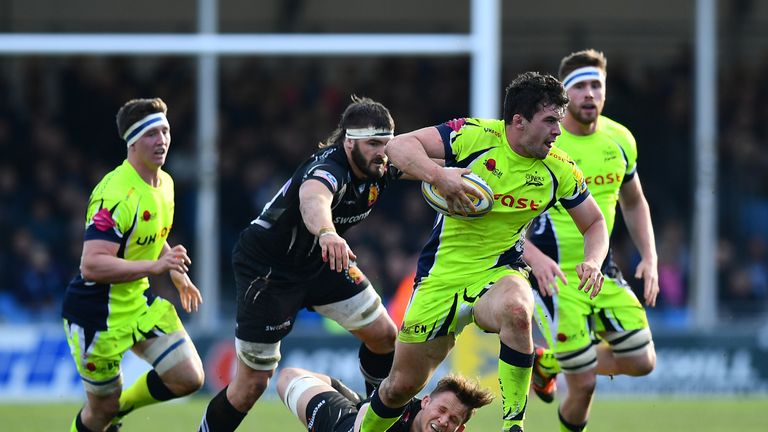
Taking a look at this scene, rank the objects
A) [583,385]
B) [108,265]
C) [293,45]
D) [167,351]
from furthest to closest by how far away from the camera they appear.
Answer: [293,45] < [583,385] < [167,351] < [108,265]

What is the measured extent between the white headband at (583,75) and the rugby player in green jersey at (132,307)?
2609mm

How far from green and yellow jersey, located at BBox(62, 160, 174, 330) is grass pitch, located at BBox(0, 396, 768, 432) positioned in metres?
2.33

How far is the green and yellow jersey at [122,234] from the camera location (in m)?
8.04

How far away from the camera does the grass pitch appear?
10688 mm

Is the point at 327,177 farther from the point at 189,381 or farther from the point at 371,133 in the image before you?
the point at 189,381

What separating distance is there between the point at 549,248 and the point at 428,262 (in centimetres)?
151

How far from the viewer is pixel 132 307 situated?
27.6ft

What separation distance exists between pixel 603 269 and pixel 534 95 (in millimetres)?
2119

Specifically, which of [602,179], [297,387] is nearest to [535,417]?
[602,179]

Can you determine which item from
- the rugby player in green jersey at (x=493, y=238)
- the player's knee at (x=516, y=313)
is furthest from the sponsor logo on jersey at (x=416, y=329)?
the player's knee at (x=516, y=313)

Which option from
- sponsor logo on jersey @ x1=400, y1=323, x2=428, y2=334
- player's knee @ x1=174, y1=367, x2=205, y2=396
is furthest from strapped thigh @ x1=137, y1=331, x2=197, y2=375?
sponsor logo on jersey @ x1=400, y1=323, x2=428, y2=334

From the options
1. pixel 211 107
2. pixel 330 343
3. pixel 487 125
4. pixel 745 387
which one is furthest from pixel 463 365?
pixel 487 125

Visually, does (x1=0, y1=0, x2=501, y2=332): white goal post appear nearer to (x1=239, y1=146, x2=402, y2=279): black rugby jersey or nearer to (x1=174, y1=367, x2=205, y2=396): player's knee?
(x1=174, y1=367, x2=205, y2=396): player's knee

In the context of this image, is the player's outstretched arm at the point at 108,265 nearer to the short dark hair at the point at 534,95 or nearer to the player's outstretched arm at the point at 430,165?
the player's outstretched arm at the point at 430,165
